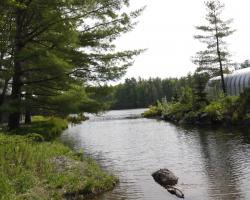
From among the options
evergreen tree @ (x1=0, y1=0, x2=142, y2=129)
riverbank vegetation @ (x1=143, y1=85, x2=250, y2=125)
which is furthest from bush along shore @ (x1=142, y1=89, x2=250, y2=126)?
evergreen tree @ (x1=0, y1=0, x2=142, y2=129)

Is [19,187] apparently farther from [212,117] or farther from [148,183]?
[212,117]

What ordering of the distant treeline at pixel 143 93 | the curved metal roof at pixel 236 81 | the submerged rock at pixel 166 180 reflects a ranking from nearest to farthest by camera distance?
the submerged rock at pixel 166 180 → the curved metal roof at pixel 236 81 → the distant treeline at pixel 143 93

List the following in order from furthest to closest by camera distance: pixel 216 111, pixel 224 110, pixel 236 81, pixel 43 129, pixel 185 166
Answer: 1. pixel 236 81
2. pixel 216 111
3. pixel 224 110
4. pixel 43 129
5. pixel 185 166

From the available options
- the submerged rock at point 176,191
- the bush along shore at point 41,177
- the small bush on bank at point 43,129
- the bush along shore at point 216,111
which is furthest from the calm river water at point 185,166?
the bush along shore at point 216,111

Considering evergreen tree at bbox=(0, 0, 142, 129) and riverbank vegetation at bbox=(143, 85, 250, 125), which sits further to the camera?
riverbank vegetation at bbox=(143, 85, 250, 125)

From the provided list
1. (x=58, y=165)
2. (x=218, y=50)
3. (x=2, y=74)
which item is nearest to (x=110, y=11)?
(x=2, y=74)

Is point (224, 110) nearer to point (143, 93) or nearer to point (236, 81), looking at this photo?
point (236, 81)

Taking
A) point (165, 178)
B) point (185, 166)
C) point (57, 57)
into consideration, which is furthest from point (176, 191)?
point (57, 57)

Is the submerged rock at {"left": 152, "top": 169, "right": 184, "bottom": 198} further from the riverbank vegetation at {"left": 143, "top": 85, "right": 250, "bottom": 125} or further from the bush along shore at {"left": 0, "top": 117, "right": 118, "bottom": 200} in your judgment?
the riverbank vegetation at {"left": 143, "top": 85, "right": 250, "bottom": 125}

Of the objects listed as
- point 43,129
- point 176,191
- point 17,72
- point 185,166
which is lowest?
point 176,191

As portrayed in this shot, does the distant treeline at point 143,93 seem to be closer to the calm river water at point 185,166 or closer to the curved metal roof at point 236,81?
the curved metal roof at point 236,81

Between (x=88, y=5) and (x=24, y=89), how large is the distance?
18.8 ft

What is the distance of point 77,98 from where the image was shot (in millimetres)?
21062

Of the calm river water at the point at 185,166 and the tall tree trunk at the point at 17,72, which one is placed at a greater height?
the tall tree trunk at the point at 17,72
